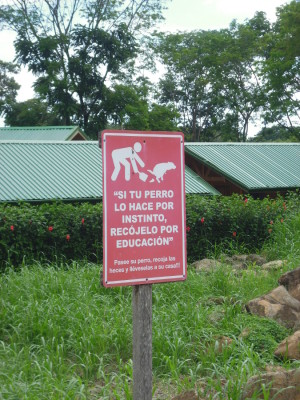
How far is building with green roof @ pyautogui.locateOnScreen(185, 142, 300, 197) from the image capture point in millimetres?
15953

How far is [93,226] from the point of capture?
11.2 meters

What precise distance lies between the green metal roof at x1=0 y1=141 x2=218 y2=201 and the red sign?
874cm

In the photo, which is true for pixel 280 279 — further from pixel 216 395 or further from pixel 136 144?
pixel 136 144


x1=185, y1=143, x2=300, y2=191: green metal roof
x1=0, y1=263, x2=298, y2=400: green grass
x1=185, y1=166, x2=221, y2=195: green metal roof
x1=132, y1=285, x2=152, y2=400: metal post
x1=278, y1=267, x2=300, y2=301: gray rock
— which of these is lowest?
x1=0, y1=263, x2=298, y2=400: green grass

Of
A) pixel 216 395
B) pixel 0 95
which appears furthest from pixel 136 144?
pixel 0 95

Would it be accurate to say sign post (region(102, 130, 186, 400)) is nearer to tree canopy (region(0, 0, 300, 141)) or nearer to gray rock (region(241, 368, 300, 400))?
gray rock (region(241, 368, 300, 400))

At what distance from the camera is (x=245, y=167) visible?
16.6 m

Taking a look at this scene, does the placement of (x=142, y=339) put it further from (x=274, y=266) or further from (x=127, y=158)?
(x=274, y=266)

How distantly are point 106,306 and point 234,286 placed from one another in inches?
65.0

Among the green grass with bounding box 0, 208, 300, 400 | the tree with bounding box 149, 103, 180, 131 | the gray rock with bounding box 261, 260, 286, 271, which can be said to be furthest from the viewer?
the tree with bounding box 149, 103, 180, 131

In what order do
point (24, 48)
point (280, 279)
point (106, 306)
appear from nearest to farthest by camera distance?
point (106, 306) → point (280, 279) → point (24, 48)

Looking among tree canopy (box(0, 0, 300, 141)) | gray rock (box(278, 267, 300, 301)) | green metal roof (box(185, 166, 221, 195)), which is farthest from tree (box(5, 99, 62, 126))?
gray rock (box(278, 267, 300, 301))

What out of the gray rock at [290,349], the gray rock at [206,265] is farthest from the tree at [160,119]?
the gray rock at [290,349]

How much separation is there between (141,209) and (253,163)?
13275mm
